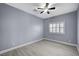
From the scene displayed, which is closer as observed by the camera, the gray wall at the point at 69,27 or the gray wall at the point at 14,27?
the gray wall at the point at 14,27

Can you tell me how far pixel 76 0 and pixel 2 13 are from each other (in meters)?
2.20

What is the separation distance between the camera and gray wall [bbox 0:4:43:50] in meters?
1.86

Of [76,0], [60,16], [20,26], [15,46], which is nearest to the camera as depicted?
[76,0]

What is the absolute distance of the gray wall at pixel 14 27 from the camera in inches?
73.2

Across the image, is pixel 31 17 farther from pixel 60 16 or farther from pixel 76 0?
pixel 76 0

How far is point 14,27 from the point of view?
7.28 ft

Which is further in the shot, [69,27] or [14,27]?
[69,27]

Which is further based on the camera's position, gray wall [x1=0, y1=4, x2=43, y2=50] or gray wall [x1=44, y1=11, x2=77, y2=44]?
gray wall [x1=44, y1=11, x2=77, y2=44]

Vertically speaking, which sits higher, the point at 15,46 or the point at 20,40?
the point at 20,40

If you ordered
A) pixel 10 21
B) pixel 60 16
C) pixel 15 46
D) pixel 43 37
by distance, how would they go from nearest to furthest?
pixel 10 21
pixel 15 46
pixel 60 16
pixel 43 37

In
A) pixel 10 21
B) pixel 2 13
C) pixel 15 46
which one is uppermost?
pixel 2 13

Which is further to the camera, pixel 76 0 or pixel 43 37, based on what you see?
pixel 43 37

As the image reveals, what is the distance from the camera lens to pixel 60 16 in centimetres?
288

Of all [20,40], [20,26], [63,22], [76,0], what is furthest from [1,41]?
[63,22]
